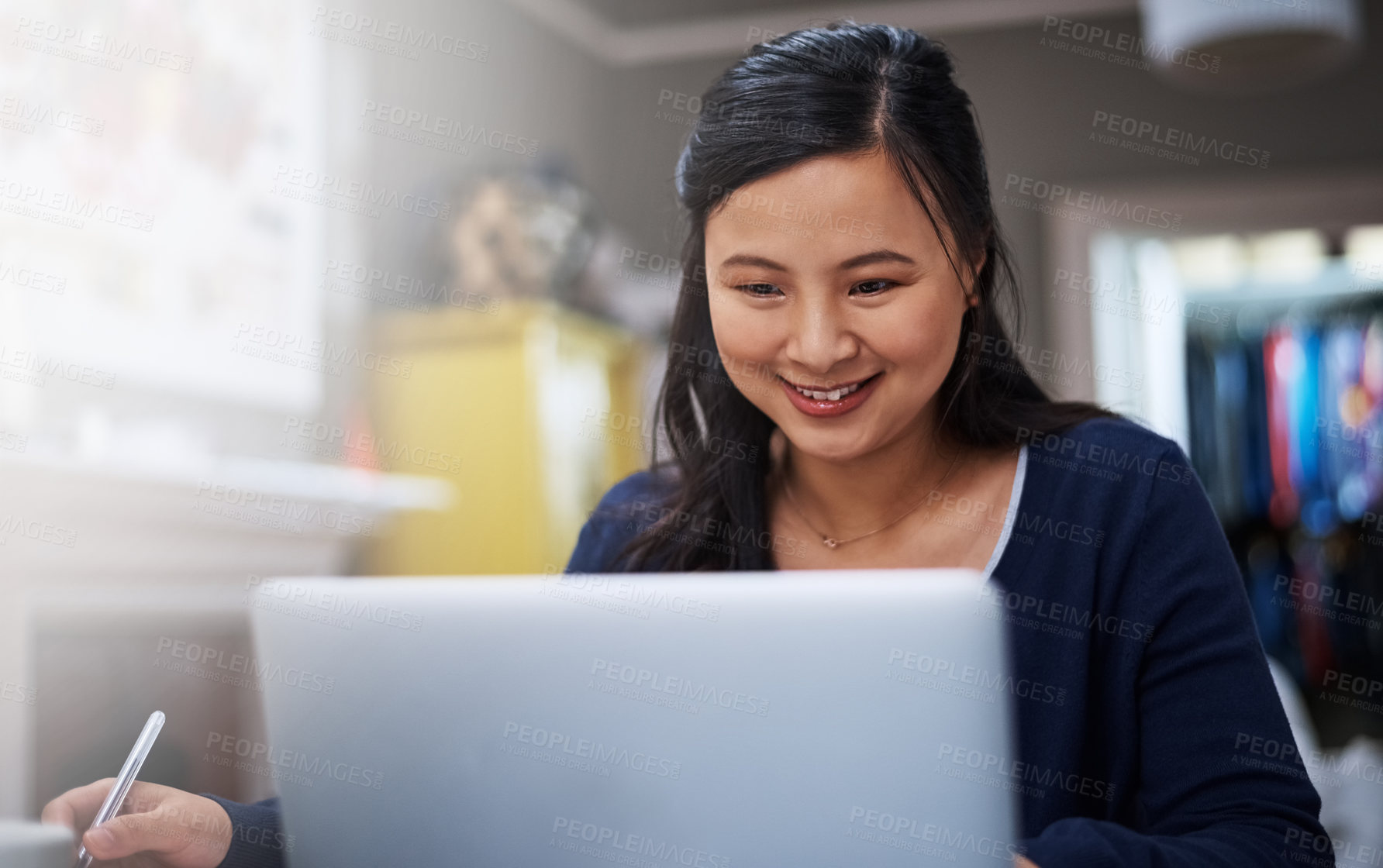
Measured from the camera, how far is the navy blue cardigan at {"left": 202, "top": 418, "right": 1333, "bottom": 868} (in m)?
0.88

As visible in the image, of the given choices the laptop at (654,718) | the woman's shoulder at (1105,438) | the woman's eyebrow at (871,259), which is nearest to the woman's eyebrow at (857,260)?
the woman's eyebrow at (871,259)

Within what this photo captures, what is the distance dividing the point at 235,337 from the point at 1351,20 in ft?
8.79

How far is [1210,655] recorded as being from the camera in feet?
3.10

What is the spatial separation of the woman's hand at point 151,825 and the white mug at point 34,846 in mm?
124

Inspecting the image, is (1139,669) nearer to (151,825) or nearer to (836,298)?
(836,298)

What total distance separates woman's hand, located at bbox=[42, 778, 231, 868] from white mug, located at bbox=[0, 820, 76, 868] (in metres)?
0.12

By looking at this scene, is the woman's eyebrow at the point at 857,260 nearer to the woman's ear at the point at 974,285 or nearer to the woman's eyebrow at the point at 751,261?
the woman's eyebrow at the point at 751,261

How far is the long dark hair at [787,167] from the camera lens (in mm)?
1090

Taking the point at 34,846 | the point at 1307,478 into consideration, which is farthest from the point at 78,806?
the point at 1307,478

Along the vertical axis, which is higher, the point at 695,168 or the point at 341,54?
the point at 341,54

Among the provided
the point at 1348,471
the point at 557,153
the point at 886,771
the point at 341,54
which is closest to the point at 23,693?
the point at 886,771

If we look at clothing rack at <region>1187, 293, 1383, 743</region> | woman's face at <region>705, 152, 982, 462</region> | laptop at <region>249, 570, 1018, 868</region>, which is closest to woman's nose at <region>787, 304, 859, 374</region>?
woman's face at <region>705, 152, 982, 462</region>

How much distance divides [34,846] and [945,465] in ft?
2.96

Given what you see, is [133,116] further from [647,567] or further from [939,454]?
[939,454]
